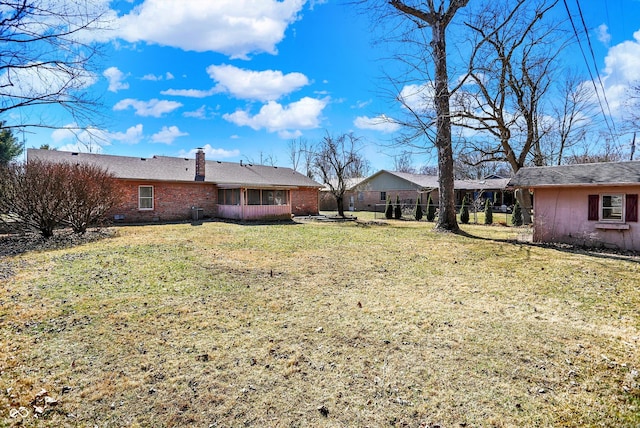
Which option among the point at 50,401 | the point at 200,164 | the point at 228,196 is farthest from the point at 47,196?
the point at 50,401

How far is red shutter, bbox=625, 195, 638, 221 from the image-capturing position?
1042cm

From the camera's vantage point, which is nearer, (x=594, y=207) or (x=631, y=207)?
(x=631, y=207)

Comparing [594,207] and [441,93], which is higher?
[441,93]

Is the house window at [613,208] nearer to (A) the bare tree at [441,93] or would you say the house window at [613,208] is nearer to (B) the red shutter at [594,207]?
(B) the red shutter at [594,207]

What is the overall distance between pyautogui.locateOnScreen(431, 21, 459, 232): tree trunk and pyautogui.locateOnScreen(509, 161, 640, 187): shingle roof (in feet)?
9.00

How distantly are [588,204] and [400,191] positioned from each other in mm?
21197

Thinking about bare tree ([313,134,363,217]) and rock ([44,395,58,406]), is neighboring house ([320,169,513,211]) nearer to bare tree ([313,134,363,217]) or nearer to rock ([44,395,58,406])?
bare tree ([313,134,363,217])

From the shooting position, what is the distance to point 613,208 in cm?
1089

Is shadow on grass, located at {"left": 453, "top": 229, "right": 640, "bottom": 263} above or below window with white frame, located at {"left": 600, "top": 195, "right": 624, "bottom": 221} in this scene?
below

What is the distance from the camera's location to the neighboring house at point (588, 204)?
10492mm

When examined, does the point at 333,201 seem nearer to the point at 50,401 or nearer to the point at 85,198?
the point at 85,198

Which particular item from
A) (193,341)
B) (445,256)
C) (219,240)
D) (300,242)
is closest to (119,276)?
(193,341)

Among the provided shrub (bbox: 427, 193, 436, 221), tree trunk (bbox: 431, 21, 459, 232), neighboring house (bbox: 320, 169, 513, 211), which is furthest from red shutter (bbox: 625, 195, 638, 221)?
neighboring house (bbox: 320, 169, 513, 211)

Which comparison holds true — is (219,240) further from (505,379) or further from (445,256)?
(505,379)
